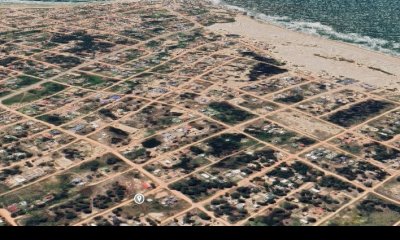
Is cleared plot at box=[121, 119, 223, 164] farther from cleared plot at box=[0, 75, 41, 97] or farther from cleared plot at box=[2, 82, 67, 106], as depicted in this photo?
cleared plot at box=[0, 75, 41, 97]

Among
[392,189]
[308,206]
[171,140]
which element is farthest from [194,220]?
Result: [392,189]

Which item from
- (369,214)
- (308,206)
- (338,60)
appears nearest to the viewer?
(369,214)

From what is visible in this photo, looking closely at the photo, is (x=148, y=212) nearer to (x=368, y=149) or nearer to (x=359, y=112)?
(x=368, y=149)

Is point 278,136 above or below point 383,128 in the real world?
below

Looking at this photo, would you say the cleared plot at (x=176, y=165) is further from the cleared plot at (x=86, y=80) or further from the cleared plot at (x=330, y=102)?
the cleared plot at (x=86, y=80)

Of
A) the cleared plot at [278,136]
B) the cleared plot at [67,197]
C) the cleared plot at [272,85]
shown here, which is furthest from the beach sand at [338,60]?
the cleared plot at [67,197]

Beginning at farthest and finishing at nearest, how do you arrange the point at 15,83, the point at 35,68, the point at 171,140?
the point at 35,68 → the point at 15,83 → the point at 171,140

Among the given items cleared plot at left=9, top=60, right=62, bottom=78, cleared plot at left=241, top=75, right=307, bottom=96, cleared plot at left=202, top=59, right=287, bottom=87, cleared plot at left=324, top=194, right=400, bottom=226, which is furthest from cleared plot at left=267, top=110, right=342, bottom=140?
cleared plot at left=9, top=60, right=62, bottom=78
